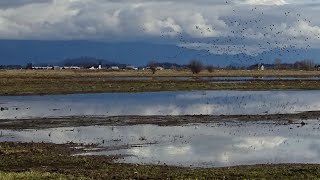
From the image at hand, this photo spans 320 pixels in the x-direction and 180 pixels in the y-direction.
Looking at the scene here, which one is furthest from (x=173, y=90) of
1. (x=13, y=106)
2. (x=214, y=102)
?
(x=13, y=106)

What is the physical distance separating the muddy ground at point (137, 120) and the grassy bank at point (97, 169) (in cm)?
1164

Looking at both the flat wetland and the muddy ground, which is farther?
the muddy ground

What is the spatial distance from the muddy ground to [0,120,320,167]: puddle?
1909 millimetres

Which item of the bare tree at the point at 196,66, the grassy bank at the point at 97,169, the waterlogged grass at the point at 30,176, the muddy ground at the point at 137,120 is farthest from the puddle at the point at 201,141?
the bare tree at the point at 196,66

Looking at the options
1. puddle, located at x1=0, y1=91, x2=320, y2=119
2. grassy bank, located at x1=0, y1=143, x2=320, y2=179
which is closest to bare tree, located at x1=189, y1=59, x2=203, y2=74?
puddle, located at x1=0, y1=91, x2=320, y2=119

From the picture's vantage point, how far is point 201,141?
2939cm

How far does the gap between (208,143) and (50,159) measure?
900 cm

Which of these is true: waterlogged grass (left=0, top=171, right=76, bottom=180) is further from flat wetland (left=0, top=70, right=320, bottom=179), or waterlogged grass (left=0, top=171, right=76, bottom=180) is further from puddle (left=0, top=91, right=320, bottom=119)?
puddle (left=0, top=91, right=320, bottom=119)

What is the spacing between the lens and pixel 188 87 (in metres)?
84.2

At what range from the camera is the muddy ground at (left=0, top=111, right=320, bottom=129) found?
37938 millimetres

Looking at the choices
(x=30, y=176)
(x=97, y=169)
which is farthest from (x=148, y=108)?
(x=30, y=176)

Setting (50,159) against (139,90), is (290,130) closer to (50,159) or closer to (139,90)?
(50,159)

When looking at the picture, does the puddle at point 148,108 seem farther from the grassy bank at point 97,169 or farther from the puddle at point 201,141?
the grassy bank at point 97,169

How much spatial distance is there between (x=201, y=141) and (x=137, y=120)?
1147 centimetres
